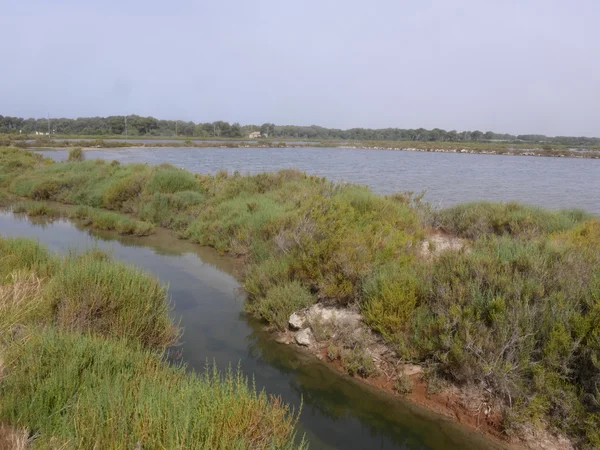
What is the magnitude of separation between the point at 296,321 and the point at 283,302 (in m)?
0.46

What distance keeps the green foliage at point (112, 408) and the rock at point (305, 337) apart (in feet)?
11.5

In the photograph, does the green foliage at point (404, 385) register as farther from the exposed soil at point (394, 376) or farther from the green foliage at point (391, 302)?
the green foliage at point (391, 302)

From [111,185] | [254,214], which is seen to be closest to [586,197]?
[254,214]

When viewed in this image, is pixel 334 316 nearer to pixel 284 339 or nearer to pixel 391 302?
pixel 284 339

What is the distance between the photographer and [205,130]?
13175cm

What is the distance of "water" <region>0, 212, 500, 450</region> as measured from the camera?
17.6 ft

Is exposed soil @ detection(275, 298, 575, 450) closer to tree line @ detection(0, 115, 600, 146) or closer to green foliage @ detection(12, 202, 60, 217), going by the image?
green foliage @ detection(12, 202, 60, 217)

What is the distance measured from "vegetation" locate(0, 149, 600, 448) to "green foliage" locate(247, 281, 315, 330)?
20 mm

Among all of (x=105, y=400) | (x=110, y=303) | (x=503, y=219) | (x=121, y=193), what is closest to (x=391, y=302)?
(x=110, y=303)

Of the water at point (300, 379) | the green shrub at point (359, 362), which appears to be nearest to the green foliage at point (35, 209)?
the water at point (300, 379)

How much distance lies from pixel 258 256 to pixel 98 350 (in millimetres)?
6190

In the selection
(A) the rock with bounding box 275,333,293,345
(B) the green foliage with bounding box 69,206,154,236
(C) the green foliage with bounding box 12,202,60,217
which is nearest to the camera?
(A) the rock with bounding box 275,333,293,345

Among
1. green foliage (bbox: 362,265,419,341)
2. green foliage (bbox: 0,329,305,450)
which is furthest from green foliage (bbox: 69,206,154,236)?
green foliage (bbox: 0,329,305,450)

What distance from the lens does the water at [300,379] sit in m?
5.36
